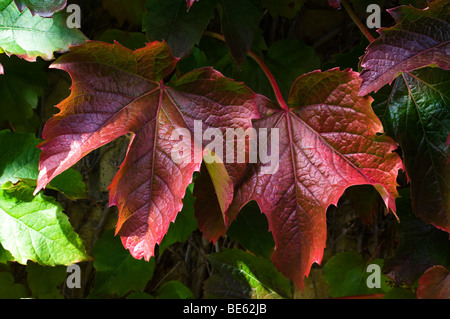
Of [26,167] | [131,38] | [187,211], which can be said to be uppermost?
[131,38]

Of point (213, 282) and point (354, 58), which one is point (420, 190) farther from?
point (213, 282)

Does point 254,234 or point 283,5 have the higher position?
point 283,5

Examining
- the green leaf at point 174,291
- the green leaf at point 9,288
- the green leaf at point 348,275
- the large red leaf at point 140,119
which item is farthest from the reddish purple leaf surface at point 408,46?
the green leaf at point 9,288

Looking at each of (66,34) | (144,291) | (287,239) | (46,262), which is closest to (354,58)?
(287,239)

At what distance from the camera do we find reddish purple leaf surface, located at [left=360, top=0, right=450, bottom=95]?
62 centimetres

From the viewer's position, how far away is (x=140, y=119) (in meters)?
0.70

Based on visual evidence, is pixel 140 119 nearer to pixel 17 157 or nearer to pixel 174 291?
pixel 17 157

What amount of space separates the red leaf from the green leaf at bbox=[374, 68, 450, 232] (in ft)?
0.40

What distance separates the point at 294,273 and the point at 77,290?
817mm

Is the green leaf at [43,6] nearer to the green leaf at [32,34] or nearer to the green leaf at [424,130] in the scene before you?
the green leaf at [32,34]

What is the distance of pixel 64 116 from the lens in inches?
26.0

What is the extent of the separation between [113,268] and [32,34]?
2.01ft

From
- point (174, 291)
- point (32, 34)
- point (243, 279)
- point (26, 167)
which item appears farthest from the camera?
point (174, 291)

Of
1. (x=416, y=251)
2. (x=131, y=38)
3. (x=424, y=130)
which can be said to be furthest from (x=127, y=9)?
(x=416, y=251)
